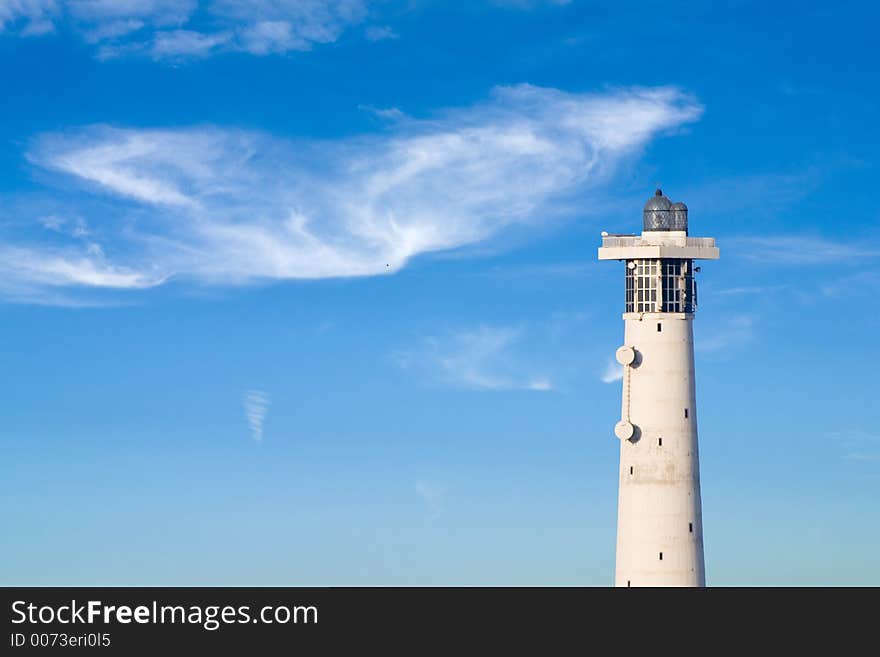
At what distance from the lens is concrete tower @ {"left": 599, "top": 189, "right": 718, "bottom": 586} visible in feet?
585

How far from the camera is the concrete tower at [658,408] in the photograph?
7023 inches

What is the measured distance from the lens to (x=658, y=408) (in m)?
178
